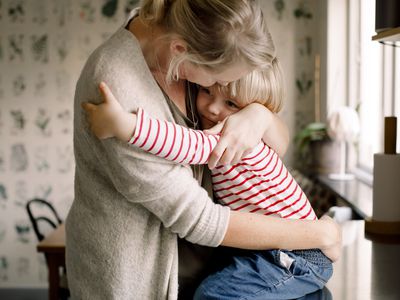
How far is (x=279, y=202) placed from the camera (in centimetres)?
121

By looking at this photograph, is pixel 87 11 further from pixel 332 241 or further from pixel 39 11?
pixel 332 241

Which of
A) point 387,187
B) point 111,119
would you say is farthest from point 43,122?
point 111,119

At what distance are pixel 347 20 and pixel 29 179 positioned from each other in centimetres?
245

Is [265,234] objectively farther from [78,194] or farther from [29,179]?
[29,179]

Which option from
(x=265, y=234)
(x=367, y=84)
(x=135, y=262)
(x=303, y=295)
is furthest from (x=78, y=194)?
(x=367, y=84)

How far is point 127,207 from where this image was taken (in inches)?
42.1

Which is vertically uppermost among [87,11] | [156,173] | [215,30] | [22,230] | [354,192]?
[87,11]

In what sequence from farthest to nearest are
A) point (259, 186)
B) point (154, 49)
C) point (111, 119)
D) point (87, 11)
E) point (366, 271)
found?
point (87, 11) → point (366, 271) → point (259, 186) → point (154, 49) → point (111, 119)

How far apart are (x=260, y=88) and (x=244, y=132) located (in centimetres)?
14

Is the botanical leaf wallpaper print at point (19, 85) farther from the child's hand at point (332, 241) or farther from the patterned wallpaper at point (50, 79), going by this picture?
the child's hand at point (332, 241)

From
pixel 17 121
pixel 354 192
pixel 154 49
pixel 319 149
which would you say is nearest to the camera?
pixel 154 49

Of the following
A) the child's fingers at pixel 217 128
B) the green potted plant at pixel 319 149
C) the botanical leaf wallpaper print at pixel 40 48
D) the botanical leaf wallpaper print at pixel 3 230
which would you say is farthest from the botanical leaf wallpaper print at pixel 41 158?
the child's fingers at pixel 217 128

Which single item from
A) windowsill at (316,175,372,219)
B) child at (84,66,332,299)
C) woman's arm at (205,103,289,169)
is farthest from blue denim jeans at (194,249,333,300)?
windowsill at (316,175,372,219)

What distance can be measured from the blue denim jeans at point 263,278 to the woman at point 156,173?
5cm
